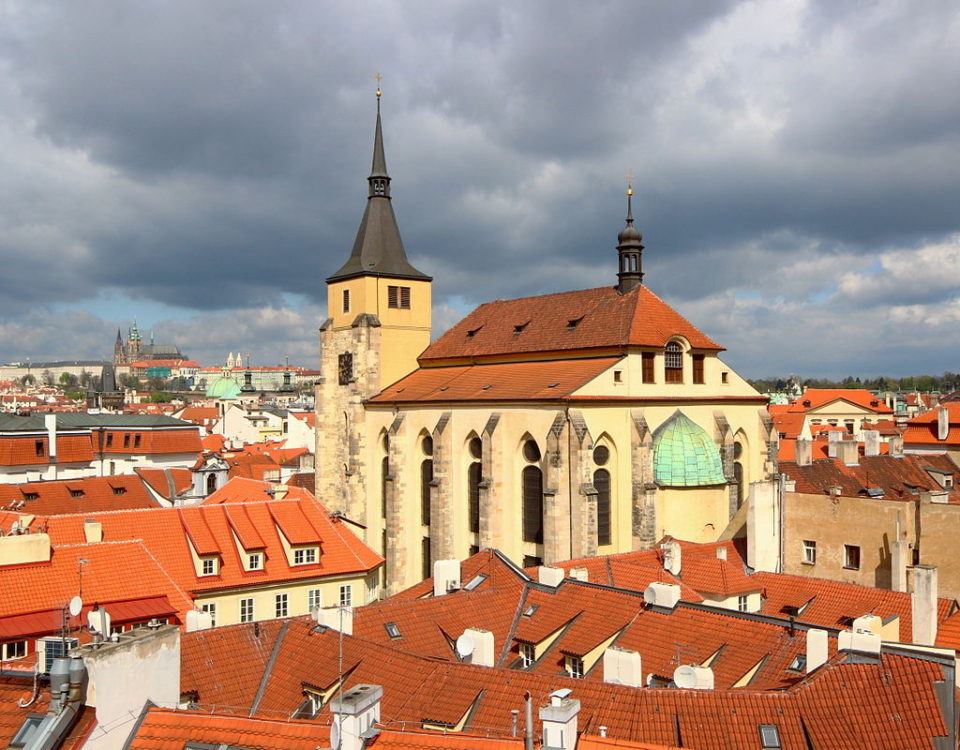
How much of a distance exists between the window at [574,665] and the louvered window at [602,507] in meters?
18.5

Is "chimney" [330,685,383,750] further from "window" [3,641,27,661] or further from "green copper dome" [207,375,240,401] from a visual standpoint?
"green copper dome" [207,375,240,401]

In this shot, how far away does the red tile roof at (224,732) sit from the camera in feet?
42.3

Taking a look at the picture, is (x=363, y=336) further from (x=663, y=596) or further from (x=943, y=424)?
(x=943, y=424)

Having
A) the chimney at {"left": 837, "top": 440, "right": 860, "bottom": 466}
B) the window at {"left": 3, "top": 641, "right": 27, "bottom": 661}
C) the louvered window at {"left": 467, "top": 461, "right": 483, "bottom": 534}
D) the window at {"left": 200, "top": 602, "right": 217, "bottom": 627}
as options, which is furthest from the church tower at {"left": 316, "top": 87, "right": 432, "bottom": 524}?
the window at {"left": 3, "top": 641, "right": 27, "bottom": 661}

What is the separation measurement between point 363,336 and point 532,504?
59.0ft

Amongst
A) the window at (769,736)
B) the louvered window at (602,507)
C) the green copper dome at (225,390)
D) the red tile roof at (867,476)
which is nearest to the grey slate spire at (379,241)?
the louvered window at (602,507)

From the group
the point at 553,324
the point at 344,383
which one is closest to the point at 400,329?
the point at 344,383

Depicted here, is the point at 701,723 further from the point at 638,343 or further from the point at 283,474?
the point at 283,474

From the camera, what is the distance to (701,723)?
49.8 ft

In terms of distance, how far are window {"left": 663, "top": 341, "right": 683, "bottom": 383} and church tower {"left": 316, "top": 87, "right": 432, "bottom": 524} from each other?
18.2 meters

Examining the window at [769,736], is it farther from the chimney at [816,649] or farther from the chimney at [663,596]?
the chimney at [663,596]

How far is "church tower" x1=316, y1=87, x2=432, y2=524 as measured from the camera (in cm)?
5450

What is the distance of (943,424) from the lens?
6994 centimetres

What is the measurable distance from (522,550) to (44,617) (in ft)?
72.1
